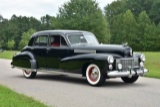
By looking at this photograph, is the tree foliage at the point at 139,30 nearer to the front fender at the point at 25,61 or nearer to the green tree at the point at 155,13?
the green tree at the point at 155,13

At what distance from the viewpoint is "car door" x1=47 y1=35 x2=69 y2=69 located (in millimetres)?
12742

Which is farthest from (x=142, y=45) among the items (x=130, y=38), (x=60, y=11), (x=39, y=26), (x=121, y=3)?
(x=39, y=26)

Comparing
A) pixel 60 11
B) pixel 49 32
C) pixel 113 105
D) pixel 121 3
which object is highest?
pixel 121 3

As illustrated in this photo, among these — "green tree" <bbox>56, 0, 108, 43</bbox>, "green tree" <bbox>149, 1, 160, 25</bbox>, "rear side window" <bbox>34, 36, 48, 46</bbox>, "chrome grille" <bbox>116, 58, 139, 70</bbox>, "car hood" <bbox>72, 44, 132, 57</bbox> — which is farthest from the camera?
"green tree" <bbox>149, 1, 160, 25</bbox>

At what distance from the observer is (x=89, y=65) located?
11.5 meters

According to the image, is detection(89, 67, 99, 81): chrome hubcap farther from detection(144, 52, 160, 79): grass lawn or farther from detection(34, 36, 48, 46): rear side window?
detection(144, 52, 160, 79): grass lawn

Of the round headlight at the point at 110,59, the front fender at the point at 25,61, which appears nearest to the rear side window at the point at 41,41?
the front fender at the point at 25,61

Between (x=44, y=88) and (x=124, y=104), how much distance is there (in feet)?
12.0

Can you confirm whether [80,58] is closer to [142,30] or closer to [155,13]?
[142,30]

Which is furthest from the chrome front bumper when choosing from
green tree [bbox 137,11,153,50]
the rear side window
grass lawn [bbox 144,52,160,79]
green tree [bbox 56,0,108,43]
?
green tree [bbox 137,11,153,50]

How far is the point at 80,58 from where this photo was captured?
1190 cm

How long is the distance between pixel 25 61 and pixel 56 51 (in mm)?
1681

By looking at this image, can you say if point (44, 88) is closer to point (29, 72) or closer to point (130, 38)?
point (29, 72)

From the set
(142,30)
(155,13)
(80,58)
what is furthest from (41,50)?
(155,13)
